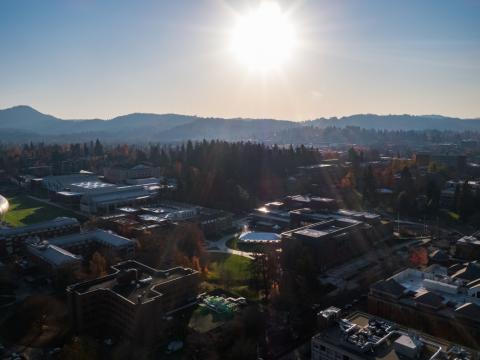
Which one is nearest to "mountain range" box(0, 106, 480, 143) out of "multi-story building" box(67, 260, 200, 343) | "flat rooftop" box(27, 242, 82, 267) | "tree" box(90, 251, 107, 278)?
"flat rooftop" box(27, 242, 82, 267)

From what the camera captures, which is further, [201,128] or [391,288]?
[201,128]

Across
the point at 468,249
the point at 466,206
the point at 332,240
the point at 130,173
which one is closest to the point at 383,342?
the point at 332,240

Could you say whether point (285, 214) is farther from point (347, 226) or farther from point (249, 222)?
point (347, 226)

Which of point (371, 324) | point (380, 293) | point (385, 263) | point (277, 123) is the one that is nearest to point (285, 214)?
point (385, 263)

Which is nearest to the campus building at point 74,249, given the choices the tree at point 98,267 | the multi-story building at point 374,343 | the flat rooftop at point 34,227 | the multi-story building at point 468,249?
the tree at point 98,267

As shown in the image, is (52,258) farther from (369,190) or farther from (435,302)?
(369,190)

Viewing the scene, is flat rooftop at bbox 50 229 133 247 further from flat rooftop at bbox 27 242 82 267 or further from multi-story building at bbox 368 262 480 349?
multi-story building at bbox 368 262 480 349
